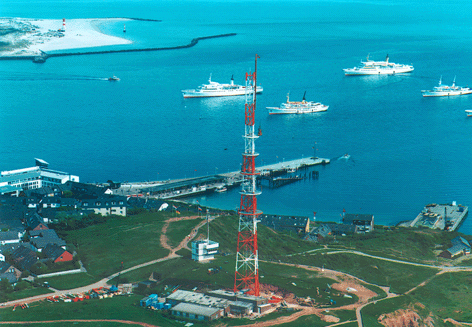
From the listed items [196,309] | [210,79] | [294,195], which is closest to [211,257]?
[196,309]

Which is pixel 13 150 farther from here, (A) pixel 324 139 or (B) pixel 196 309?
(B) pixel 196 309

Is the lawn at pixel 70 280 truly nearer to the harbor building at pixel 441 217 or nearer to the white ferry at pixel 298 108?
the harbor building at pixel 441 217

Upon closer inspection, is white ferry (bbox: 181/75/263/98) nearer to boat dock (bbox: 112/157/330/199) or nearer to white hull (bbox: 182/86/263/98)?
white hull (bbox: 182/86/263/98)

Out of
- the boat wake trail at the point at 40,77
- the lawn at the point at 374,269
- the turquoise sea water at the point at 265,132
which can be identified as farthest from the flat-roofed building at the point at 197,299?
the boat wake trail at the point at 40,77

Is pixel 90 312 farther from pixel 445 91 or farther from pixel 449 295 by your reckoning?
pixel 445 91

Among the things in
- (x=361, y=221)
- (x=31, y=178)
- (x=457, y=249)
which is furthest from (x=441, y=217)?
(x=31, y=178)

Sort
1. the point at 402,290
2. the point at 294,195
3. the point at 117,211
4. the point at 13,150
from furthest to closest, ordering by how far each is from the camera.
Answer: the point at 13,150 → the point at 294,195 → the point at 117,211 → the point at 402,290
